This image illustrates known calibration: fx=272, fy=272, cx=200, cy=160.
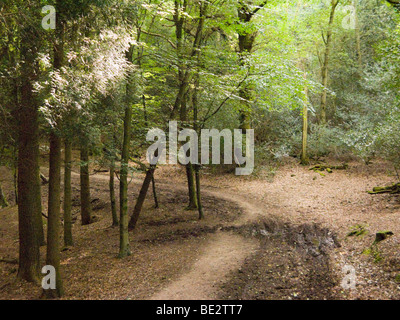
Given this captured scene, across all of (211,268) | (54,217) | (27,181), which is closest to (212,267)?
(211,268)

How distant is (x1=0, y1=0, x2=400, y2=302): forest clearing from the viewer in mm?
5531

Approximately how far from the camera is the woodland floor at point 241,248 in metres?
6.12

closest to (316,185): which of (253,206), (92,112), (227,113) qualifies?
(253,206)

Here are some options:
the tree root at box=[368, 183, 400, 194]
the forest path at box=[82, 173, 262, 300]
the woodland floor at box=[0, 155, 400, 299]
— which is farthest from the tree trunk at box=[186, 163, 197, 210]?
the tree root at box=[368, 183, 400, 194]

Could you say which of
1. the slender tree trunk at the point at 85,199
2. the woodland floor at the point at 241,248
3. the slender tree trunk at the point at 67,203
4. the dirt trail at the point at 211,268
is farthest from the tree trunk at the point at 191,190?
the slender tree trunk at the point at 67,203

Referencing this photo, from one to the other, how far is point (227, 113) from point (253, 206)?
5656 mm

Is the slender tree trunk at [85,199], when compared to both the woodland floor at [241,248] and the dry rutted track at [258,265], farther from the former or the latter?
the dry rutted track at [258,265]

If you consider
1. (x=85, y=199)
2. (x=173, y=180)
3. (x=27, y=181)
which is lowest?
(x=85, y=199)

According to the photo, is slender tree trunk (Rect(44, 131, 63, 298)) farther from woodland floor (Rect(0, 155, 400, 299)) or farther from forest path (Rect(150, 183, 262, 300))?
forest path (Rect(150, 183, 262, 300))

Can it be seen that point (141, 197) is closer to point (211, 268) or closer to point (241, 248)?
point (241, 248)

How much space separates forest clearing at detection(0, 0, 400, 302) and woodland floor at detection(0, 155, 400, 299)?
6 cm

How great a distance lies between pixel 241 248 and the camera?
859cm

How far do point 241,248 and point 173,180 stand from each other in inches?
415

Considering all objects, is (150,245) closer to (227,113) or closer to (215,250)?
(215,250)
